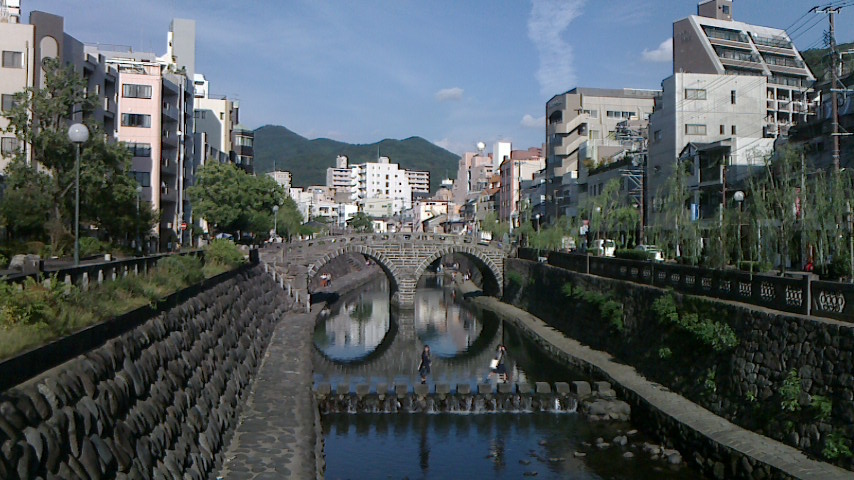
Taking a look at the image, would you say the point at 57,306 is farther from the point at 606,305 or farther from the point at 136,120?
the point at 136,120

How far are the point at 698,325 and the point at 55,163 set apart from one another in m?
23.1

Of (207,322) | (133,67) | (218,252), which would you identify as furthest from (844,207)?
(133,67)

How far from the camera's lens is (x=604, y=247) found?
50.8m

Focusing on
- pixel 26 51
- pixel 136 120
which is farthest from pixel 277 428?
pixel 136 120

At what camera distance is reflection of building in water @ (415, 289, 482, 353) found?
44.8 m

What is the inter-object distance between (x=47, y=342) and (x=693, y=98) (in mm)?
49402

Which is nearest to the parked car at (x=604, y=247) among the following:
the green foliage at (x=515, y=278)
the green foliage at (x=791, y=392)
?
the green foliage at (x=515, y=278)

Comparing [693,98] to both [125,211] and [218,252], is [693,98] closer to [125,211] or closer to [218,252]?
[218,252]

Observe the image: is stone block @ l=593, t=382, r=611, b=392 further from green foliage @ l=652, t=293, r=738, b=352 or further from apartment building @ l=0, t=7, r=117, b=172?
apartment building @ l=0, t=7, r=117, b=172

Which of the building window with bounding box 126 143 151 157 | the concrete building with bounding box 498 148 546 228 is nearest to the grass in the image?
the building window with bounding box 126 143 151 157

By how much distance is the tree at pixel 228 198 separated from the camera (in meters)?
55.4

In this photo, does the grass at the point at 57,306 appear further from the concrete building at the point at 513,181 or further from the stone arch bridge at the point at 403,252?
the concrete building at the point at 513,181

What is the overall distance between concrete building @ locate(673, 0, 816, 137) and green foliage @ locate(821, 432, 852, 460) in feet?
157

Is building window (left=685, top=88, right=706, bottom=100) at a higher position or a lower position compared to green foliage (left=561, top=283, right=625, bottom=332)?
higher
